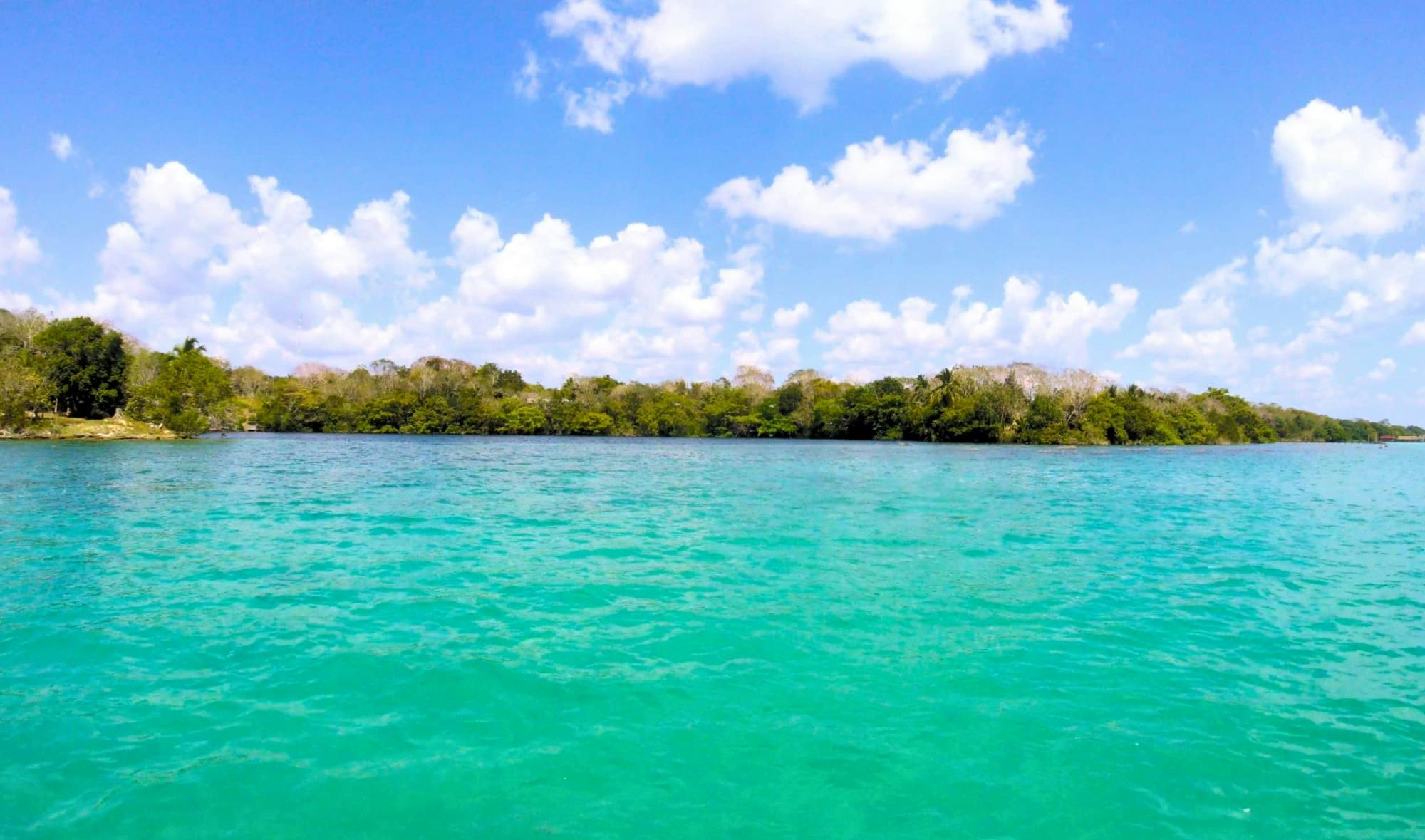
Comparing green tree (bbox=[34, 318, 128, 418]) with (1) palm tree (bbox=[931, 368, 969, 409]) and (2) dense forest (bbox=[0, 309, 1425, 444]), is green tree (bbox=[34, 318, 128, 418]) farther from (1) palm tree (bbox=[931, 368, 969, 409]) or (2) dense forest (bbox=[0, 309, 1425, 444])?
(1) palm tree (bbox=[931, 368, 969, 409])

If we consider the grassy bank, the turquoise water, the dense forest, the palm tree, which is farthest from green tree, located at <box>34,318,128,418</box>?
the palm tree

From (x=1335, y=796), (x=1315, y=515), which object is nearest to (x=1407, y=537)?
(x=1315, y=515)

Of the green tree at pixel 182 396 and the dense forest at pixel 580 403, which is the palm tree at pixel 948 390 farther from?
the green tree at pixel 182 396

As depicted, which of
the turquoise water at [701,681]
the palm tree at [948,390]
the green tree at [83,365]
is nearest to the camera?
the turquoise water at [701,681]

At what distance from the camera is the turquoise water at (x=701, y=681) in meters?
6.89

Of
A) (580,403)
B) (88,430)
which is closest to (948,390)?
(580,403)

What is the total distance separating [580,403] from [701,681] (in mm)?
142392

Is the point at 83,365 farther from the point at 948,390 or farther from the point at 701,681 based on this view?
the point at 948,390

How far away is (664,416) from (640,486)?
111140 mm

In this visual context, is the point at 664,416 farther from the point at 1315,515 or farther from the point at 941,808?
the point at 941,808

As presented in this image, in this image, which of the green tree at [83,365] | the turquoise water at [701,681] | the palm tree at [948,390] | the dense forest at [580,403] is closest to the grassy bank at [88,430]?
the dense forest at [580,403]

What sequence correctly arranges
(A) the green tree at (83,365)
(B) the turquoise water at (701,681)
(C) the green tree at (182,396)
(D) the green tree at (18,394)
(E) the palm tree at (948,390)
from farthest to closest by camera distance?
(E) the palm tree at (948,390) → (A) the green tree at (83,365) → (C) the green tree at (182,396) → (D) the green tree at (18,394) → (B) the turquoise water at (701,681)

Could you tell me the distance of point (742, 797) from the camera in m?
7.04

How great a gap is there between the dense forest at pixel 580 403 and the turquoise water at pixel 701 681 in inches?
3042
